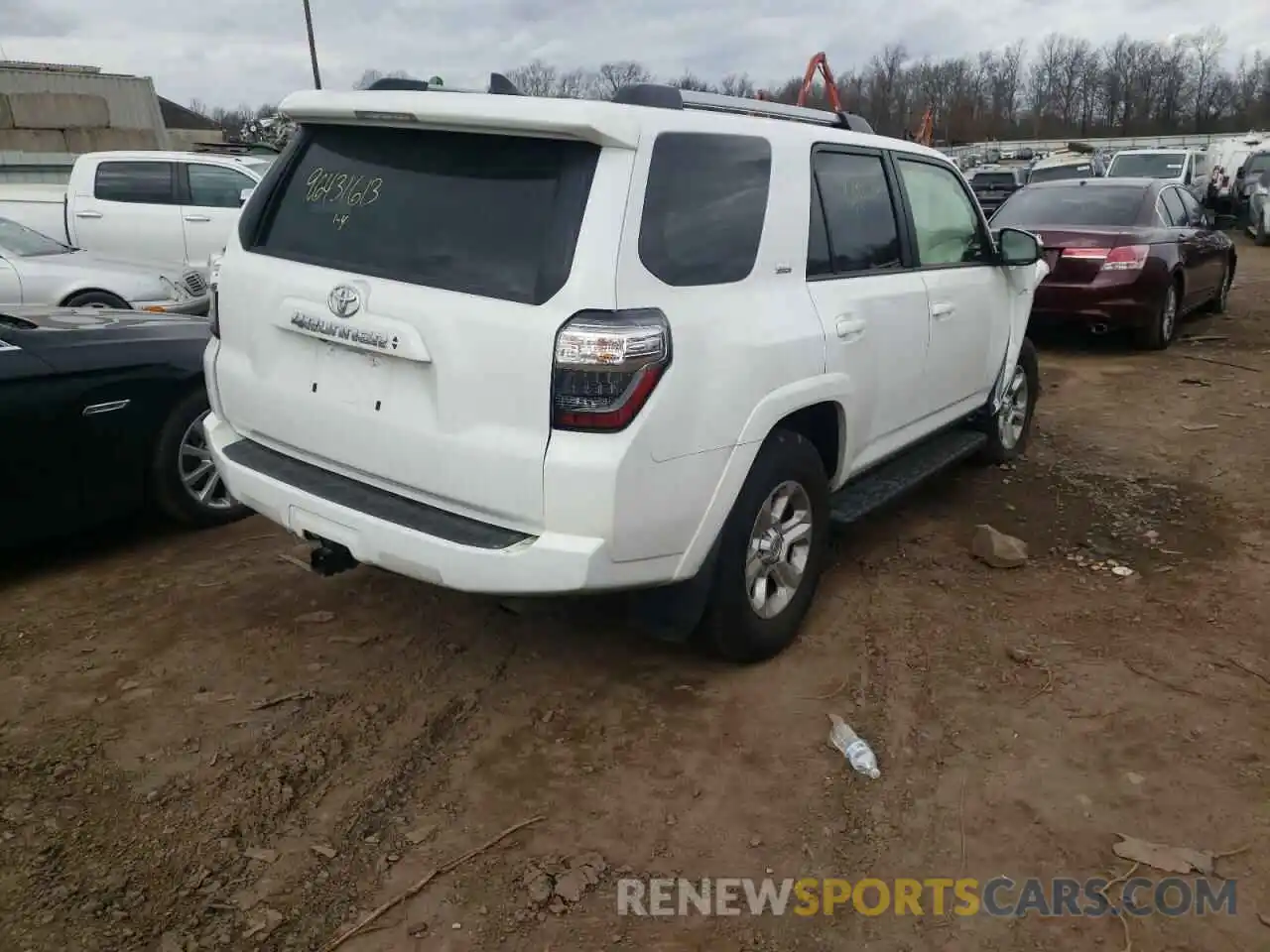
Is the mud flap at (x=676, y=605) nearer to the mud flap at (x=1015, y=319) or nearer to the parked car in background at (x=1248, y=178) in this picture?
the mud flap at (x=1015, y=319)

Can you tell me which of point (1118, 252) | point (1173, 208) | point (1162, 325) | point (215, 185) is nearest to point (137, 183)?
point (215, 185)

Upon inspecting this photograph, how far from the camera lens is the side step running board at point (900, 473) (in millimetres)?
4168

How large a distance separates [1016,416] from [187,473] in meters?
4.59

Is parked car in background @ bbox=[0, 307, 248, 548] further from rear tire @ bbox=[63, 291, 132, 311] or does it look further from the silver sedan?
rear tire @ bbox=[63, 291, 132, 311]

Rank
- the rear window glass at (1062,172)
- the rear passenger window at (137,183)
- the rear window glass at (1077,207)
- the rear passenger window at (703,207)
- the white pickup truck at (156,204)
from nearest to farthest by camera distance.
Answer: the rear passenger window at (703,207) → the rear window glass at (1077,207) → the white pickup truck at (156,204) → the rear passenger window at (137,183) → the rear window glass at (1062,172)

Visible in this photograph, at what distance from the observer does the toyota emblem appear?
10.2 ft

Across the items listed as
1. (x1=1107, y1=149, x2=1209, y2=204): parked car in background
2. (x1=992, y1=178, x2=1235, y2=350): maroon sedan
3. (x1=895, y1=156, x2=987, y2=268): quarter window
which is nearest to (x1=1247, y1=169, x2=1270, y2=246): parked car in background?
(x1=1107, y1=149, x2=1209, y2=204): parked car in background

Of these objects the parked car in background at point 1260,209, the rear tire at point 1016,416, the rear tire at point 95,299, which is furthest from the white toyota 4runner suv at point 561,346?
the parked car in background at point 1260,209

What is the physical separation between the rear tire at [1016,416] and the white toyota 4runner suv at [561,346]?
2074 mm

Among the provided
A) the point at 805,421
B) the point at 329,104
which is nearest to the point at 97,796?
the point at 329,104

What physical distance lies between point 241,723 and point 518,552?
1205mm

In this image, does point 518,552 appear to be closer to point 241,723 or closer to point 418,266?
point 418,266

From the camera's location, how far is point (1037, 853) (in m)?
2.80

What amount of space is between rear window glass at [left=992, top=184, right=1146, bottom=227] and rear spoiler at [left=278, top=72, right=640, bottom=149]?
774 centimetres
